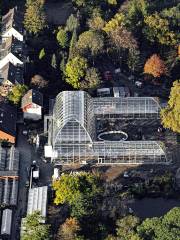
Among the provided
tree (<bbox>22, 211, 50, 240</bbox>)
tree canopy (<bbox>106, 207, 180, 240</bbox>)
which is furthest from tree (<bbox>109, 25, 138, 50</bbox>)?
tree (<bbox>22, 211, 50, 240</bbox>)

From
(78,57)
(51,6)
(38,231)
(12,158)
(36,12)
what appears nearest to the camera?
(38,231)

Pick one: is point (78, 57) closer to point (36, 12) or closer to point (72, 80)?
point (72, 80)

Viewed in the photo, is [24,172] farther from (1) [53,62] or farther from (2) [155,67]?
(2) [155,67]

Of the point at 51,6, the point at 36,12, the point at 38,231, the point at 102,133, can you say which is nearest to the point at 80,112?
the point at 102,133

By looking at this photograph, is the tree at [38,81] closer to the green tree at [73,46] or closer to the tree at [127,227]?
the green tree at [73,46]

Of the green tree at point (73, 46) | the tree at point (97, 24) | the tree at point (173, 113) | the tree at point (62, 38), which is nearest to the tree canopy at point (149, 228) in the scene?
the tree at point (173, 113)

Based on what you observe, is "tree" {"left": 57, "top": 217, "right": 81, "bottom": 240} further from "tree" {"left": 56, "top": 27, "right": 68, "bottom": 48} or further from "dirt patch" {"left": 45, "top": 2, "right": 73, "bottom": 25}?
"dirt patch" {"left": 45, "top": 2, "right": 73, "bottom": 25}

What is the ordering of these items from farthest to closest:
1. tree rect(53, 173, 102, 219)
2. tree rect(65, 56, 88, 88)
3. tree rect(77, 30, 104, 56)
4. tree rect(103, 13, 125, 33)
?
tree rect(103, 13, 125, 33), tree rect(77, 30, 104, 56), tree rect(65, 56, 88, 88), tree rect(53, 173, 102, 219)
